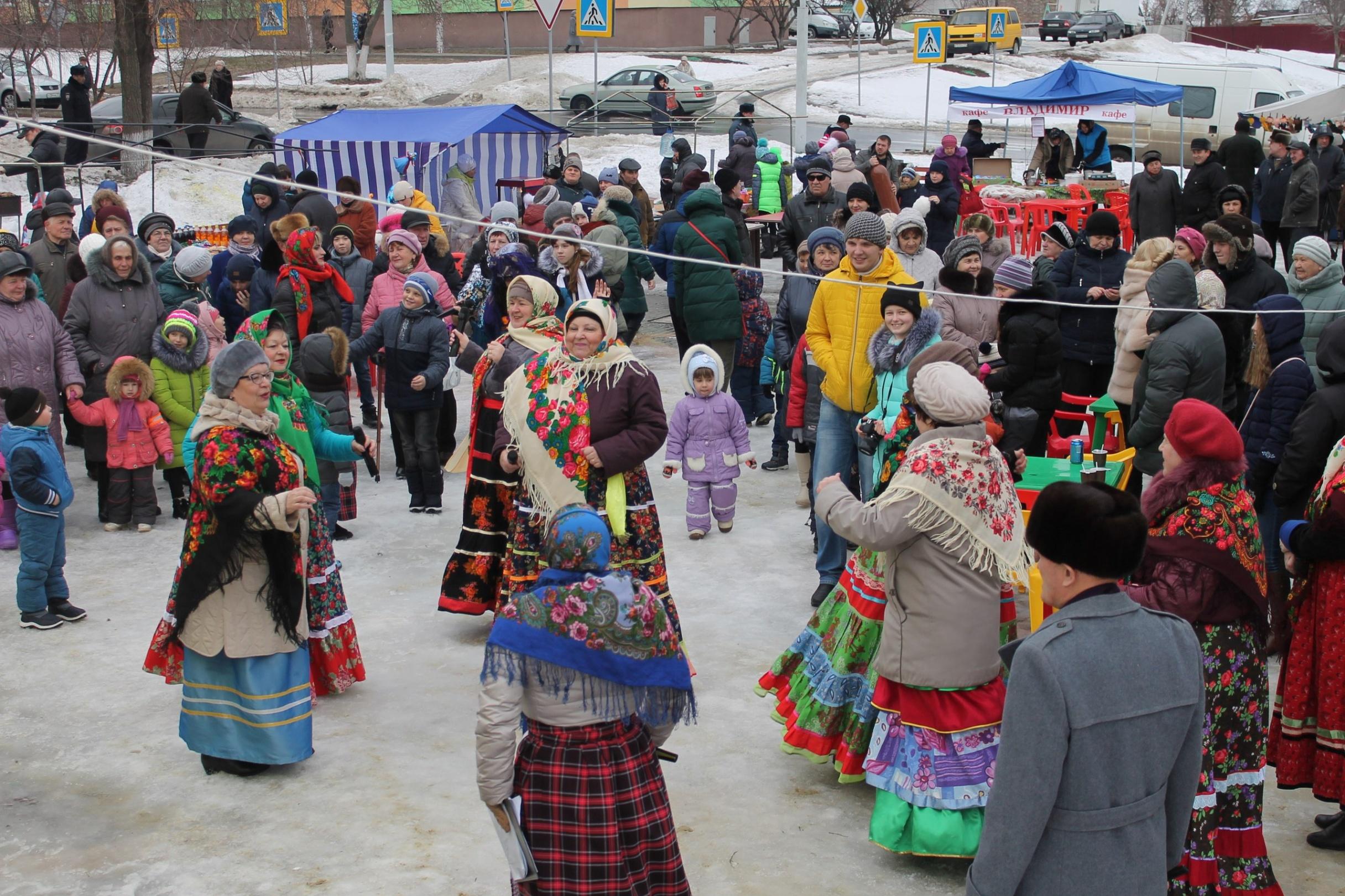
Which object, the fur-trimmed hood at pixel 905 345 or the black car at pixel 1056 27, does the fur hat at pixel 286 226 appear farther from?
the black car at pixel 1056 27

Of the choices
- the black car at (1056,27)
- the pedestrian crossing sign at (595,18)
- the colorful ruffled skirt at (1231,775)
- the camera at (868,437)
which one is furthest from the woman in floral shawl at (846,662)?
the black car at (1056,27)

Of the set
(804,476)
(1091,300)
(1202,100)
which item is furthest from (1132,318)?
(1202,100)

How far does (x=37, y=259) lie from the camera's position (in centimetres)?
935

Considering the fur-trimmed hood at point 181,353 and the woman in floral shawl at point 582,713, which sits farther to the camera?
the fur-trimmed hood at point 181,353

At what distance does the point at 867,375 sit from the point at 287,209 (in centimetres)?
743

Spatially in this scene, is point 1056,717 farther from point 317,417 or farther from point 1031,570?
point 317,417

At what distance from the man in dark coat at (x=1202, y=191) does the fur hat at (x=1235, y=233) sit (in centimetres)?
739

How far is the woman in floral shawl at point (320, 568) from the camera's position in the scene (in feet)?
17.7

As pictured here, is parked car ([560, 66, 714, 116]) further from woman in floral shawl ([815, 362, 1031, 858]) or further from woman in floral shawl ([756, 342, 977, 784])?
woman in floral shawl ([815, 362, 1031, 858])

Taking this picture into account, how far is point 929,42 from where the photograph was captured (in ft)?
80.3

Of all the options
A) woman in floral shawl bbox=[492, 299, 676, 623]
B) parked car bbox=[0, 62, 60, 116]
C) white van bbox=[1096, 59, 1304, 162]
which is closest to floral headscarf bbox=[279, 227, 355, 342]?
woman in floral shawl bbox=[492, 299, 676, 623]

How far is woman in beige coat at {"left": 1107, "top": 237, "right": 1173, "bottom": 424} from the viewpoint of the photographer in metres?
7.15

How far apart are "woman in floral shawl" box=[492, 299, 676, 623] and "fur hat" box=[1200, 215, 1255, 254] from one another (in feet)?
12.9

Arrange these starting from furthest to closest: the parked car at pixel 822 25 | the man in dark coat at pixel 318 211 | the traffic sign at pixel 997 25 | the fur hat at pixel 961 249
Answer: the parked car at pixel 822 25 → the traffic sign at pixel 997 25 → the man in dark coat at pixel 318 211 → the fur hat at pixel 961 249
